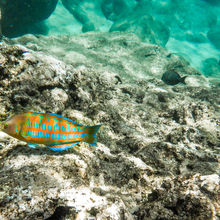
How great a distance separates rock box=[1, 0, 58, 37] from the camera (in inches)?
393

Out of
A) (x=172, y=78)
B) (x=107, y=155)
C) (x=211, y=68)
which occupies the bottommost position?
(x=211, y=68)

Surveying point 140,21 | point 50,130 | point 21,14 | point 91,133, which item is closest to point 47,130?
point 50,130

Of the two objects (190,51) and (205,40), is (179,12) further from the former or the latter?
(190,51)

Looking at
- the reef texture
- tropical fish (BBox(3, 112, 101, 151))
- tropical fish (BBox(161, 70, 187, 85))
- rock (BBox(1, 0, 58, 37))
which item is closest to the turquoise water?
rock (BBox(1, 0, 58, 37))

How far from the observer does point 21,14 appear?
36.1 ft

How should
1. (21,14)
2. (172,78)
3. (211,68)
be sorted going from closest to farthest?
(172,78)
(21,14)
(211,68)

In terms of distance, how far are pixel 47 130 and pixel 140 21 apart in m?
14.6

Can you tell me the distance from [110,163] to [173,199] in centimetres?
93

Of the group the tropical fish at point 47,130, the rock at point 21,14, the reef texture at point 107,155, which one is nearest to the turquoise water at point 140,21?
the rock at point 21,14

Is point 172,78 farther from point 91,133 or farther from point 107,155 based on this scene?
point 91,133

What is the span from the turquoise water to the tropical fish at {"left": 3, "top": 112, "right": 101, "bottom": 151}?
37.4ft

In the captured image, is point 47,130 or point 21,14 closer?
point 47,130

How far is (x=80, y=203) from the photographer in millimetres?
1550

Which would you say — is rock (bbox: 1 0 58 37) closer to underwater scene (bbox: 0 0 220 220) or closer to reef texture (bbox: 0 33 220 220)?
underwater scene (bbox: 0 0 220 220)
